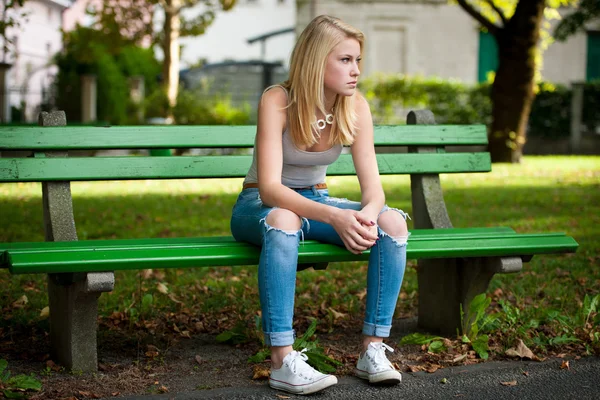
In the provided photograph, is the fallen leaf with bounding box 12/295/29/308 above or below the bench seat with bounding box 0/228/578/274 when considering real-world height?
below

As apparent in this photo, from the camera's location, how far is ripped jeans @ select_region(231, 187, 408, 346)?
3158mm

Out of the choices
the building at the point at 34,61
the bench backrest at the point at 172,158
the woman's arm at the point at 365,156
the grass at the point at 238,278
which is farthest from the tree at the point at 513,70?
the woman's arm at the point at 365,156

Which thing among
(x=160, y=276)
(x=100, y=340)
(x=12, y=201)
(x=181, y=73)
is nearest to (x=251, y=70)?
(x=181, y=73)

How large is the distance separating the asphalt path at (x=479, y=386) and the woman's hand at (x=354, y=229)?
543 mm

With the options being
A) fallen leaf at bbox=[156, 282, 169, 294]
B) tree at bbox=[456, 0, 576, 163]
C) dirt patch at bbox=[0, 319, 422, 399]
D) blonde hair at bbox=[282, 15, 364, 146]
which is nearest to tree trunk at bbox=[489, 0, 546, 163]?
tree at bbox=[456, 0, 576, 163]

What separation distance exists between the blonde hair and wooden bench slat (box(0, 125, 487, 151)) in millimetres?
610

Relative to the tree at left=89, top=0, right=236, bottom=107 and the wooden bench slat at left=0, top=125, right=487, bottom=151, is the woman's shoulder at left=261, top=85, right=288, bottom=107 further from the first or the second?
the tree at left=89, top=0, right=236, bottom=107

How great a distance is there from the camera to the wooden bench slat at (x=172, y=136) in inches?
146

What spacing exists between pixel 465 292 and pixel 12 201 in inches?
233

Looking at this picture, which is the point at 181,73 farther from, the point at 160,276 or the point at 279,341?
the point at 279,341

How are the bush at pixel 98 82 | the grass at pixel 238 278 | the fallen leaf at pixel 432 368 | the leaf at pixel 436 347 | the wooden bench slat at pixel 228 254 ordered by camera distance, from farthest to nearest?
1. the bush at pixel 98 82
2. the grass at pixel 238 278
3. the leaf at pixel 436 347
4. the fallen leaf at pixel 432 368
5. the wooden bench slat at pixel 228 254

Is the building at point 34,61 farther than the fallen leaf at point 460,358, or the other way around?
the building at point 34,61

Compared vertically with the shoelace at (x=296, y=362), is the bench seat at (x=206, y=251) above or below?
above

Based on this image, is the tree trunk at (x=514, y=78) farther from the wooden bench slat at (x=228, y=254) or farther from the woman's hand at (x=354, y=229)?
the woman's hand at (x=354, y=229)
